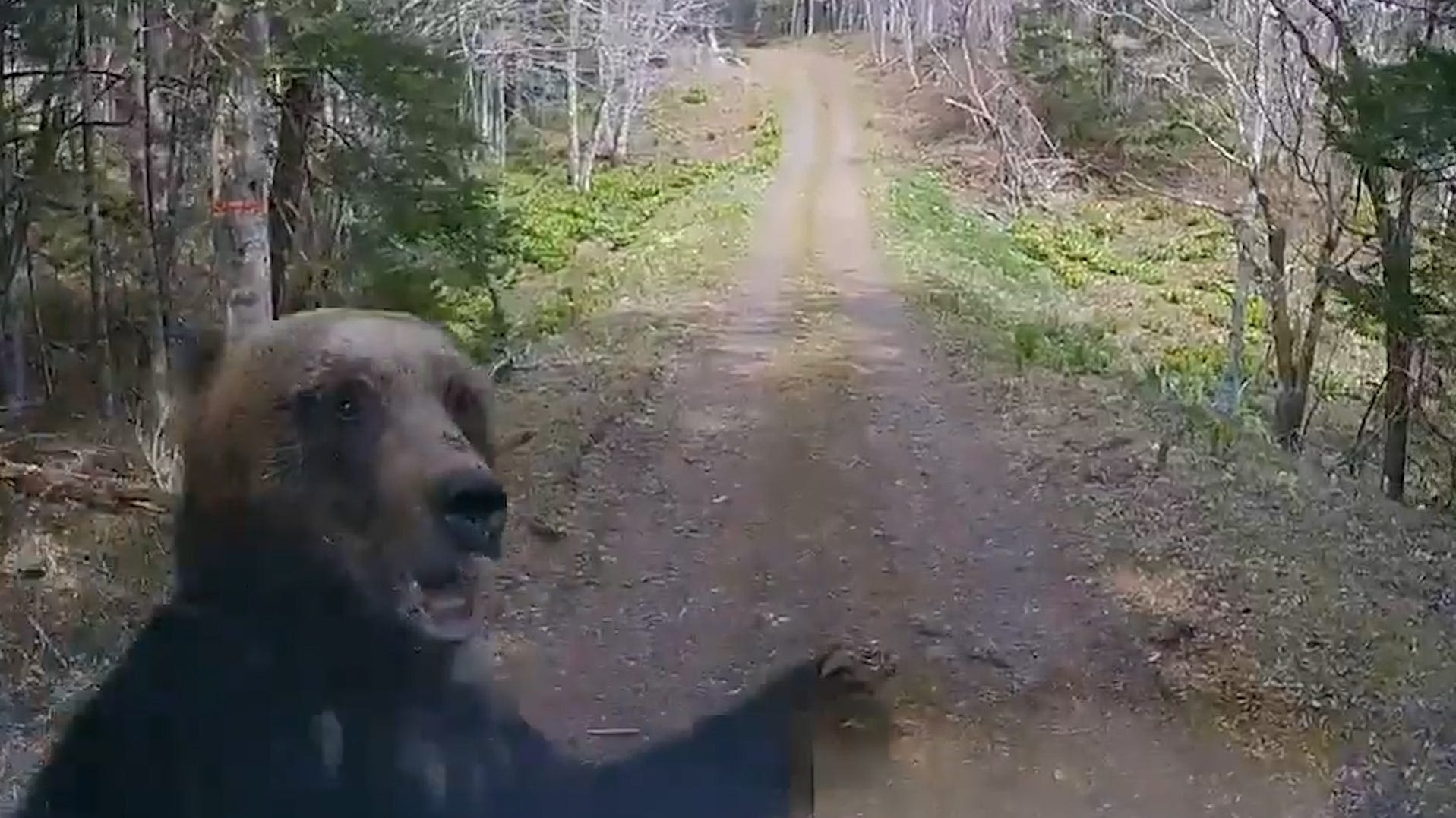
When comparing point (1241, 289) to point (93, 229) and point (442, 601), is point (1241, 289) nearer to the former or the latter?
point (93, 229)

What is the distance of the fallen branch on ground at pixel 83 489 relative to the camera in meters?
1.90

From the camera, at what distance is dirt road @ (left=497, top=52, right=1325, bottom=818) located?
2459 mm

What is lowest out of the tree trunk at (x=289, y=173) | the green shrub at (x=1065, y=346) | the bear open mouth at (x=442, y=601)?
the green shrub at (x=1065, y=346)

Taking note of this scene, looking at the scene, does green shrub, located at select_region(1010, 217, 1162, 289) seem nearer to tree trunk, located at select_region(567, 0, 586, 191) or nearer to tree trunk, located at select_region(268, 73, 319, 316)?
tree trunk, located at select_region(567, 0, 586, 191)

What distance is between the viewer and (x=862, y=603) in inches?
126

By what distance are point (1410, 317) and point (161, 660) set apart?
15.1 ft

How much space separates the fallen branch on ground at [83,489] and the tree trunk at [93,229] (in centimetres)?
11

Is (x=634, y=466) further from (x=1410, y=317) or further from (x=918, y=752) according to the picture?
(x=1410, y=317)

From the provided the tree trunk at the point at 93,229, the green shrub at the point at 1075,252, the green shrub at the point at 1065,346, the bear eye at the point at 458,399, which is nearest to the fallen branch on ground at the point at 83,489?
the tree trunk at the point at 93,229

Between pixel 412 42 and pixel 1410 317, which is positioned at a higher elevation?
pixel 412 42

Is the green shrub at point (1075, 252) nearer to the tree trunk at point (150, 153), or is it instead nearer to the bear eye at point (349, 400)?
the tree trunk at point (150, 153)

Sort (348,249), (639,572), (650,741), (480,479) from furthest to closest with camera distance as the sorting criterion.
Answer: (639,572), (348,249), (650,741), (480,479)

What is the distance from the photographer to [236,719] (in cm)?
149

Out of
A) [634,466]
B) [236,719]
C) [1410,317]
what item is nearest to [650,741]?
[236,719]
